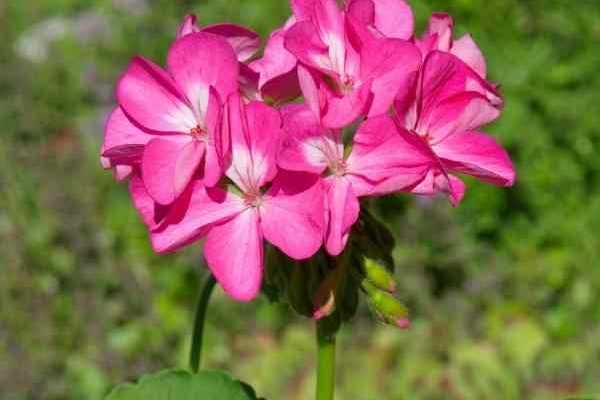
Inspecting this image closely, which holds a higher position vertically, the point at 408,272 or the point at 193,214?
the point at 193,214

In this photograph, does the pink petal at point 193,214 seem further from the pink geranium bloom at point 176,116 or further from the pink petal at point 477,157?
the pink petal at point 477,157

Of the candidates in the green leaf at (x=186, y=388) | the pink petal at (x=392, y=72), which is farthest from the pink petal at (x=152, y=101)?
the green leaf at (x=186, y=388)

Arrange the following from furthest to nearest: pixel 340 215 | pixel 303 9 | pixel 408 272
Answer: pixel 408 272, pixel 303 9, pixel 340 215

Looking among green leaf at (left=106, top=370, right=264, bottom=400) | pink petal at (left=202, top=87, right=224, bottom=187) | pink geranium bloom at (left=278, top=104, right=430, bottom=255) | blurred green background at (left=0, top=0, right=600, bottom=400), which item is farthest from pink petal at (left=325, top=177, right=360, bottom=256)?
blurred green background at (left=0, top=0, right=600, bottom=400)

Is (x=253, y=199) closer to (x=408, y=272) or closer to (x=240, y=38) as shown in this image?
(x=240, y=38)

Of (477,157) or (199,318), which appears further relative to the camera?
(199,318)

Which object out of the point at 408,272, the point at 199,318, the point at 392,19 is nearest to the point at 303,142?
the point at 392,19

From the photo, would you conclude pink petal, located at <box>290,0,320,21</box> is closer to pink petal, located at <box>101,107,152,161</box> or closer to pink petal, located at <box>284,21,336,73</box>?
pink petal, located at <box>284,21,336,73</box>

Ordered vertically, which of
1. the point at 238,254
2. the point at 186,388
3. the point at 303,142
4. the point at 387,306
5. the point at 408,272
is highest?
the point at 303,142
